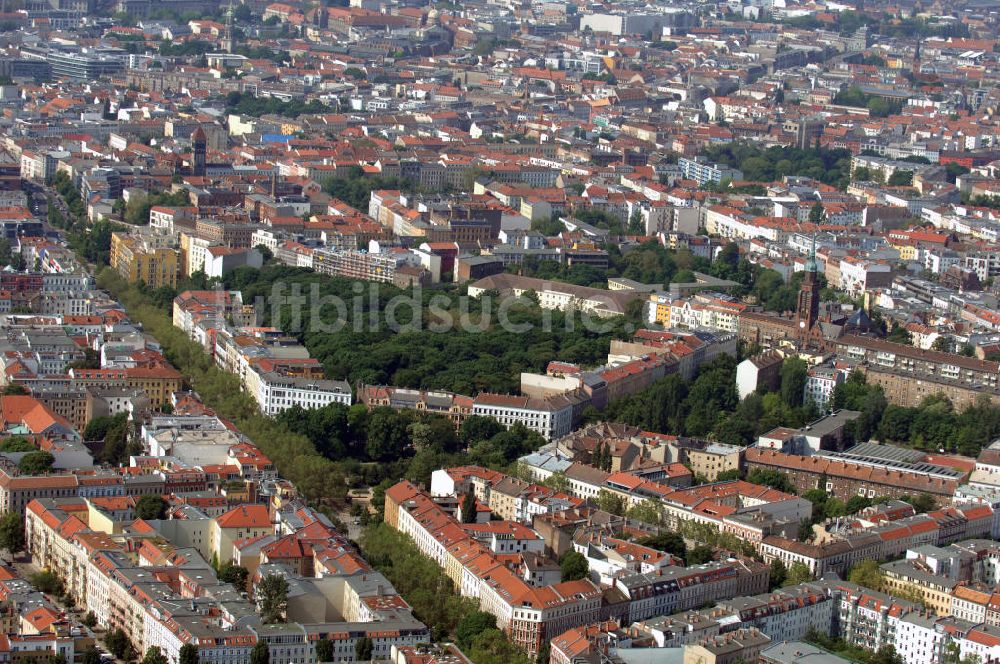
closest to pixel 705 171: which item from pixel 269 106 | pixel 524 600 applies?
pixel 269 106

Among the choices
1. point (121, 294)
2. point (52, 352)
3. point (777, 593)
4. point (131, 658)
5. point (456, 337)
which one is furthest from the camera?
point (121, 294)

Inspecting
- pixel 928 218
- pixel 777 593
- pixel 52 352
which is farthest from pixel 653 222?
pixel 777 593

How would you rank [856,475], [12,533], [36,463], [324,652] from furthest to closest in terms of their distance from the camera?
[856,475], [36,463], [12,533], [324,652]

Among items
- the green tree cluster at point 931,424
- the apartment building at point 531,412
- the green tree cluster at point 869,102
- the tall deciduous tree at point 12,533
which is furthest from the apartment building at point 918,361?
the green tree cluster at point 869,102

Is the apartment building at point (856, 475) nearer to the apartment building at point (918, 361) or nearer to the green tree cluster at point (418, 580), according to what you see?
the apartment building at point (918, 361)

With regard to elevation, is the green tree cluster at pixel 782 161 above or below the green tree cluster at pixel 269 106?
above

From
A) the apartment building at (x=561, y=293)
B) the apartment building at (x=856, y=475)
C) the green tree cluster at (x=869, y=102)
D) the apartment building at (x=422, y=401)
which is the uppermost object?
the apartment building at (x=422, y=401)

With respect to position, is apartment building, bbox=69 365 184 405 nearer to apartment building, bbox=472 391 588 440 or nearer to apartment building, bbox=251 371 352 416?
apartment building, bbox=251 371 352 416

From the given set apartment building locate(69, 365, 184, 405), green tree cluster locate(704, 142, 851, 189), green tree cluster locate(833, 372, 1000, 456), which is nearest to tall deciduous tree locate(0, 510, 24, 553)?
apartment building locate(69, 365, 184, 405)

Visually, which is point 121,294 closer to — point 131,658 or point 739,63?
point 131,658

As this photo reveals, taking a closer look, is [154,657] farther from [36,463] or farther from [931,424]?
[931,424]

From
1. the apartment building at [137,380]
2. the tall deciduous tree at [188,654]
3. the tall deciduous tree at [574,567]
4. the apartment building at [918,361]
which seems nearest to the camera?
the tall deciduous tree at [188,654]
